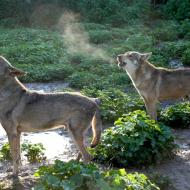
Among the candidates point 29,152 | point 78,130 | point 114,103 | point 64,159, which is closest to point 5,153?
point 29,152

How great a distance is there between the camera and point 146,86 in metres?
11.5

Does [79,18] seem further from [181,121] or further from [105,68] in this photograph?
[181,121]

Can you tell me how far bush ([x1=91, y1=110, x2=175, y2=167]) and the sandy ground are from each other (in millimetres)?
228

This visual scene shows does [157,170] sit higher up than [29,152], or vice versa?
[29,152]

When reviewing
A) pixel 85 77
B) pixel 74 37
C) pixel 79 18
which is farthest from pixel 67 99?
pixel 79 18

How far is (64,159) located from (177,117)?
3.31 m

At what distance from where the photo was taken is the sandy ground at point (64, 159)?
775cm

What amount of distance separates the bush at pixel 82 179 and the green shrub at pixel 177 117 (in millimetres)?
4843

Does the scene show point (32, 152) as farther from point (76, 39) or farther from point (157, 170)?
point (76, 39)

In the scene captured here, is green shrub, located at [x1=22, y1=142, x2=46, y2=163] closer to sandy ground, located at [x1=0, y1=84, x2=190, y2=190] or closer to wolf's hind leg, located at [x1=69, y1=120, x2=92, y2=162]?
sandy ground, located at [x1=0, y1=84, x2=190, y2=190]

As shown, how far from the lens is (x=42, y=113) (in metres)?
8.02

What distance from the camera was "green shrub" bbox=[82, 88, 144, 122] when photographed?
11.8m

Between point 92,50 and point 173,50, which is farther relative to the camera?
point 92,50

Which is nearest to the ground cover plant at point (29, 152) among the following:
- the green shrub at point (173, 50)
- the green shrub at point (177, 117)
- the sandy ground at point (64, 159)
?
the sandy ground at point (64, 159)
